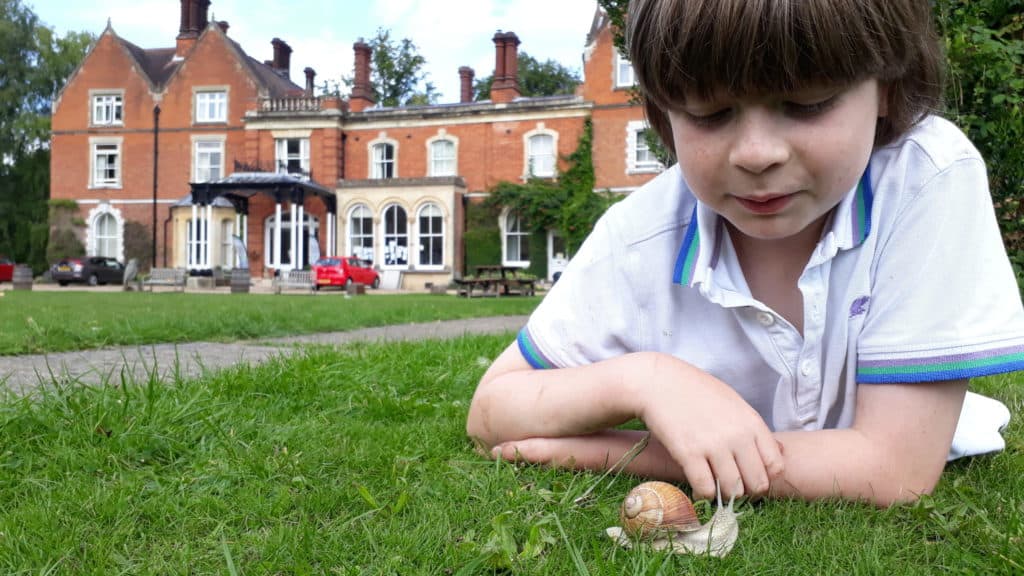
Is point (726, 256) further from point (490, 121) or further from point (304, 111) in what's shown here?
point (304, 111)

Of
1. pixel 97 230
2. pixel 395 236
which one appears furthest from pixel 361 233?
pixel 97 230

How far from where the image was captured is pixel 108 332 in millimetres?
5188

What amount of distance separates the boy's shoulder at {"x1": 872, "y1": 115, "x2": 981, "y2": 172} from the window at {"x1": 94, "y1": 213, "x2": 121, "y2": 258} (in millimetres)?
32890

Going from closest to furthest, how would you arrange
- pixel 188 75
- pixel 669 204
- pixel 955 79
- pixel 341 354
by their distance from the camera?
pixel 669 204 < pixel 955 79 < pixel 341 354 < pixel 188 75

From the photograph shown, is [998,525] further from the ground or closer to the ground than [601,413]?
closer to the ground

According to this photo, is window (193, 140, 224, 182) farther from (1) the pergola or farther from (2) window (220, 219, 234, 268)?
(2) window (220, 219, 234, 268)

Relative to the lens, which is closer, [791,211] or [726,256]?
[791,211]

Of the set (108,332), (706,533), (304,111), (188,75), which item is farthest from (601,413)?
(188,75)

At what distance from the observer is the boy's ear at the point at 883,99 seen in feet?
4.31

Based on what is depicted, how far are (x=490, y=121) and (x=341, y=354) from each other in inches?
952

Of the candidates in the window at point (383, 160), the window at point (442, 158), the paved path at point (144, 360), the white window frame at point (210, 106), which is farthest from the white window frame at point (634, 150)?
the paved path at point (144, 360)

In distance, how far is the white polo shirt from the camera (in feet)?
4.31

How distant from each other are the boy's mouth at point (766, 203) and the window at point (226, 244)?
30.0m

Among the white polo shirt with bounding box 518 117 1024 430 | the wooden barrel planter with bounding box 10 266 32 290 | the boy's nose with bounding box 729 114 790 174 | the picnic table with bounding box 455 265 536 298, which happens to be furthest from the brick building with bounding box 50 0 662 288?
the boy's nose with bounding box 729 114 790 174
